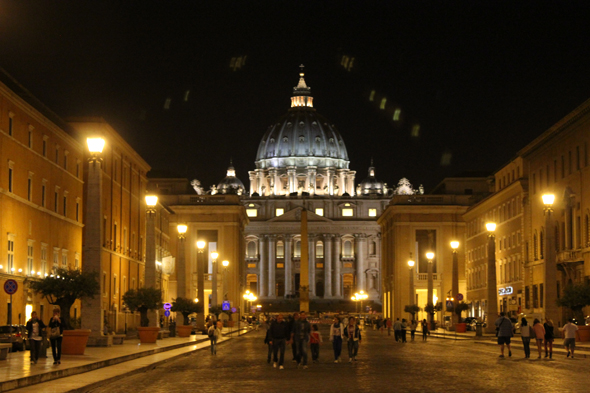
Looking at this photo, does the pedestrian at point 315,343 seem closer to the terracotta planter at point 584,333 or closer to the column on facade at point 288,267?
the terracotta planter at point 584,333

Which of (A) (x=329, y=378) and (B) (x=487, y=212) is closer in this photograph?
(A) (x=329, y=378)

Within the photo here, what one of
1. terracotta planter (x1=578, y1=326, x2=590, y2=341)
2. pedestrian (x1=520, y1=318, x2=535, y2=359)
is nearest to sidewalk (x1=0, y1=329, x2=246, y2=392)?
pedestrian (x1=520, y1=318, x2=535, y2=359)

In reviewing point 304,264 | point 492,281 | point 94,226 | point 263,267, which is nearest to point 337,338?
point 94,226

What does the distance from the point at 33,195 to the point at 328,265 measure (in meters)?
140

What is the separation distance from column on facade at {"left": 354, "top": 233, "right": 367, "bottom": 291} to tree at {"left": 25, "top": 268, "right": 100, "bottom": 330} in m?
152

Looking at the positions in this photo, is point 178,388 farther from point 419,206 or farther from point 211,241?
point 211,241

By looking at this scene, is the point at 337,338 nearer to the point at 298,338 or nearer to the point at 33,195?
the point at 298,338

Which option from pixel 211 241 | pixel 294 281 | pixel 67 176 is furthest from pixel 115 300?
pixel 294 281

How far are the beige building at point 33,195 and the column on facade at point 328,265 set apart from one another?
128787mm

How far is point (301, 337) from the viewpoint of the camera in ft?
105

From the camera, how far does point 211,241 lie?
135 m

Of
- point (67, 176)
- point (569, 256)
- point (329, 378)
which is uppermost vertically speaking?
point (67, 176)

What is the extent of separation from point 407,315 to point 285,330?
83.3 metres

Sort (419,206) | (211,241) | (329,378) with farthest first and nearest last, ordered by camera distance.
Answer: (211,241) < (419,206) < (329,378)
